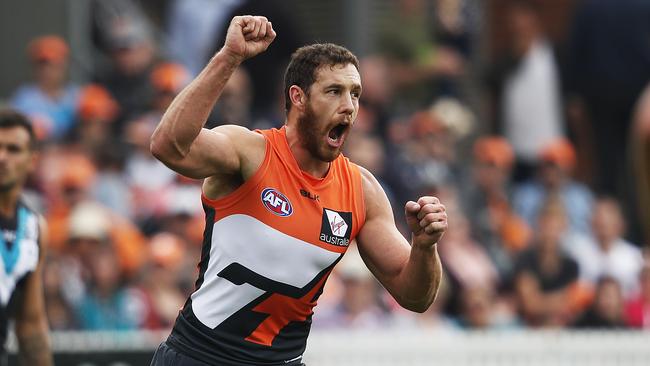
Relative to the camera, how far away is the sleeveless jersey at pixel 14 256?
7.83m

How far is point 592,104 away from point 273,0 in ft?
13.0

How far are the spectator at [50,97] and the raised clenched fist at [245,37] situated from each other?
662 centimetres

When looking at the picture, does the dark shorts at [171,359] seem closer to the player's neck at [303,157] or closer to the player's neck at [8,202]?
the player's neck at [303,157]

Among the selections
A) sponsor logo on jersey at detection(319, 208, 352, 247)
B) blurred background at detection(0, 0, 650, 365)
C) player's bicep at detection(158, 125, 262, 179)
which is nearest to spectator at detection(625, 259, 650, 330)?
blurred background at detection(0, 0, 650, 365)

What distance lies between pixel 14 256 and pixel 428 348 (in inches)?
164

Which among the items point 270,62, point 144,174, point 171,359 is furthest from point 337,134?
point 270,62

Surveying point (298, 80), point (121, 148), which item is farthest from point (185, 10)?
point (298, 80)

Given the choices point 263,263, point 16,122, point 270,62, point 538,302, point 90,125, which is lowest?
point 538,302

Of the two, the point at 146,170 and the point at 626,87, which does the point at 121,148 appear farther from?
the point at 626,87

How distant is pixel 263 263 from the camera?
6.33 meters

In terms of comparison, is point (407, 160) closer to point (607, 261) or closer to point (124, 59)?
point (607, 261)

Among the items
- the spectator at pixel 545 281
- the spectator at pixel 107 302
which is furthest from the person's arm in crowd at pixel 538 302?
the spectator at pixel 107 302

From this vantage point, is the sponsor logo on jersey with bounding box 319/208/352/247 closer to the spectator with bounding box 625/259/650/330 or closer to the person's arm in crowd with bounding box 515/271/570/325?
the person's arm in crowd with bounding box 515/271/570/325

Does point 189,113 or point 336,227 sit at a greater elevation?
point 189,113
